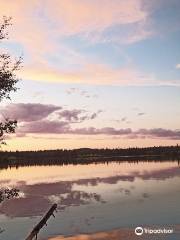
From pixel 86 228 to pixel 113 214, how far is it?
6.15m

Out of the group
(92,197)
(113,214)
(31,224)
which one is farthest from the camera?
(92,197)

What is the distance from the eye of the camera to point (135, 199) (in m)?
43.9

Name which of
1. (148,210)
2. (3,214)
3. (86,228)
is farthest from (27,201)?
(86,228)

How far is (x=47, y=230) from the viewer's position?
28.8 meters

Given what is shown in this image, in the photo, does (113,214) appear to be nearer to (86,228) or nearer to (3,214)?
(86,228)

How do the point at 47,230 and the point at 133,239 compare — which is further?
the point at 47,230

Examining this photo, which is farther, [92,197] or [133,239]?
[92,197]

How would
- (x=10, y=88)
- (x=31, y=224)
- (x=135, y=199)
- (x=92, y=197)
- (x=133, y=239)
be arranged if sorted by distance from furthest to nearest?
(x=92, y=197), (x=135, y=199), (x=31, y=224), (x=10, y=88), (x=133, y=239)

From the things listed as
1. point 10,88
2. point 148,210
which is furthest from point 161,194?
point 10,88

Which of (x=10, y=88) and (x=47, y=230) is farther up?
(x=10, y=88)

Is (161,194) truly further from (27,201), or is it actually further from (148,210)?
(27,201)

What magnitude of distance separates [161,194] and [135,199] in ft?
14.8

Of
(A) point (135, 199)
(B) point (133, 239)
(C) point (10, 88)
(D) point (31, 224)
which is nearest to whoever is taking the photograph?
(B) point (133, 239)

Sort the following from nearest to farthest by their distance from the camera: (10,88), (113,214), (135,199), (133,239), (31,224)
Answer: (133,239)
(10,88)
(31,224)
(113,214)
(135,199)
